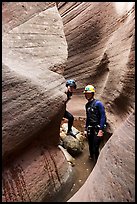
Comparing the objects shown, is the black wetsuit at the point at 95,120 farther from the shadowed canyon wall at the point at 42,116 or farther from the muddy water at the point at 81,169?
the shadowed canyon wall at the point at 42,116

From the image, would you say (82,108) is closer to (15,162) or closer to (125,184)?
(15,162)

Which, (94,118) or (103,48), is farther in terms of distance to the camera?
(103,48)

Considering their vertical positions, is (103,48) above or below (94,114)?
above

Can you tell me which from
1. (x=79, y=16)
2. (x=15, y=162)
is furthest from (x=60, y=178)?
(x=79, y=16)

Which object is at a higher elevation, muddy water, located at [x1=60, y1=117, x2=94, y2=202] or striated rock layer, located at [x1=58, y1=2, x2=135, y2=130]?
striated rock layer, located at [x1=58, y1=2, x2=135, y2=130]

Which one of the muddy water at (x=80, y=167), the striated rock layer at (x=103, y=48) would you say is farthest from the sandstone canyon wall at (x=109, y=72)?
the muddy water at (x=80, y=167)

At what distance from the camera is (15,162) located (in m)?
4.02

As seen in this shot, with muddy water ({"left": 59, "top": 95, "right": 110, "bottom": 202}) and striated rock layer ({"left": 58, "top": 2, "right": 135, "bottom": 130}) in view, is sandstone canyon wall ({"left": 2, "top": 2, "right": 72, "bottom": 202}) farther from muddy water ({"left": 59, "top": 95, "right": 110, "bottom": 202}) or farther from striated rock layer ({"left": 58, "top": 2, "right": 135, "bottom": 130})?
striated rock layer ({"left": 58, "top": 2, "right": 135, "bottom": 130})

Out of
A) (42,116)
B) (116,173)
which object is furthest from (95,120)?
(116,173)

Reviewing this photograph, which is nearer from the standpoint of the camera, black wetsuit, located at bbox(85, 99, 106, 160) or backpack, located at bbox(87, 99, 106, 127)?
black wetsuit, located at bbox(85, 99, 106, 160)

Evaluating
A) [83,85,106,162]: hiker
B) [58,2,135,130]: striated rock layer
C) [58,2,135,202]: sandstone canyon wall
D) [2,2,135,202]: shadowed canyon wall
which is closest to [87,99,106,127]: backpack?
[83,85,106,162]: hiker

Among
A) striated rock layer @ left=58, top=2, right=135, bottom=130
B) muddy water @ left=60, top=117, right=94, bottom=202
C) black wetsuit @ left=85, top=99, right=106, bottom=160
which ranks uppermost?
striated rock layer @ left=58, top=2, right=135, bottom=130

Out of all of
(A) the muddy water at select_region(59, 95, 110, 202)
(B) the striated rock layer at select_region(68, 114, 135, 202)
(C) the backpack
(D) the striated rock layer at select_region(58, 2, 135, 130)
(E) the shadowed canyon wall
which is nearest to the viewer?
(B) the striated rock layer at select_region(68, 114, 135, 202)

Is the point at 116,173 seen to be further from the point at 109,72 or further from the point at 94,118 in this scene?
the point at 109,72
